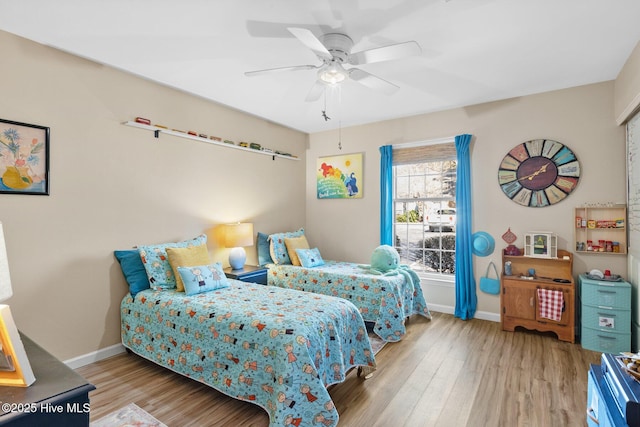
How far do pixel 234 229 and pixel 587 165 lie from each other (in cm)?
397

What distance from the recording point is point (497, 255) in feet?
12.9

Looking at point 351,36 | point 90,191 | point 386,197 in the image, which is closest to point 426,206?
point 386,197

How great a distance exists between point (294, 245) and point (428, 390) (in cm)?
252

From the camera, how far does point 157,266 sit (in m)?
3.05

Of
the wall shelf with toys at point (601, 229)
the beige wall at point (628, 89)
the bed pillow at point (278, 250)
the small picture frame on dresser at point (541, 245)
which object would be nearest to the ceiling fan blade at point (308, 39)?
the beige wall at point (628, 89)

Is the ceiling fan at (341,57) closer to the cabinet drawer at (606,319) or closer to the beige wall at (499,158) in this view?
the beige wall at (499,158)

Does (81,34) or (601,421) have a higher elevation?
(81,34)

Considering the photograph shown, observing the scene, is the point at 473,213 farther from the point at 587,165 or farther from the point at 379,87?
the point at 379,87

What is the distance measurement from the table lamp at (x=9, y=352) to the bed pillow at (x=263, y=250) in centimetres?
330

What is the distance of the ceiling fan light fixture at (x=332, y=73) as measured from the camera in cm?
252

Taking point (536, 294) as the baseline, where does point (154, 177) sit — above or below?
above

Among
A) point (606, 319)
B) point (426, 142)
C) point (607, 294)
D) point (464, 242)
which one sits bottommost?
Answer: point (606, 319)

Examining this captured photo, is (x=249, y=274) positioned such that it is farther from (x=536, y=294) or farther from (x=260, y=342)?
(x=536, y=294)

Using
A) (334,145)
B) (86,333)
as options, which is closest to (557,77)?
(334,145)
